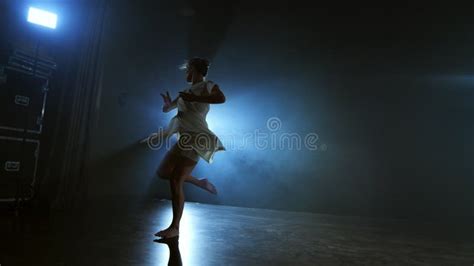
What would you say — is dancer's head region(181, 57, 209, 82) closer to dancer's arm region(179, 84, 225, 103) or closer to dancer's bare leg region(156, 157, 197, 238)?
dancer's arm region(179, 84, 225, 103)

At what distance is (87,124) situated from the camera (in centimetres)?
304

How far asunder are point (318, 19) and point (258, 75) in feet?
3.31

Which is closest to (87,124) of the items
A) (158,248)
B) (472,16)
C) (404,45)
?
(158,248)

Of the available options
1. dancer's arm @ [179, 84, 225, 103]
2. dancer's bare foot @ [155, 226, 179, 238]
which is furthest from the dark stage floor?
dancer's arm @ [179, 84, 225, 103]

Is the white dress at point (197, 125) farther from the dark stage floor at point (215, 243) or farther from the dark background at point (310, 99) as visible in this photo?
the dark background at point (310, 99)

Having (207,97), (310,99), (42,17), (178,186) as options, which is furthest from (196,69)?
(310,99)

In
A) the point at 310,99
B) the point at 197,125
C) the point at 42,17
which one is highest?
the point at 42,17

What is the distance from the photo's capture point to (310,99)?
12.3 ft

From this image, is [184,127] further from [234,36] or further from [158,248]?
[234,36]

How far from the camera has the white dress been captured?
69.8 inches

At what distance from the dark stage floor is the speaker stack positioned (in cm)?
60

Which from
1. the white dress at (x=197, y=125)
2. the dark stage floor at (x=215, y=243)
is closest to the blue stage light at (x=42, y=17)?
the dark stage floor at (x=215, y=243)

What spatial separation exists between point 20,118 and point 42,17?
0.95m

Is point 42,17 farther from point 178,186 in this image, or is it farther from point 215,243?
point 215,243
